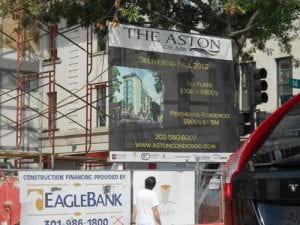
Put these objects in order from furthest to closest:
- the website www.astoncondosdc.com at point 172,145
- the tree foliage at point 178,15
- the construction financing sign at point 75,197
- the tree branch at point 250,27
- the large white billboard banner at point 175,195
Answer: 1. the tree branch at point 250,27
2. the tree foliage at point 178,15
3. the website www.astoncondosdc.com at point 172,145
4. the large white billboard banner at point 175,195
5. the construction financing sign at point 75,197

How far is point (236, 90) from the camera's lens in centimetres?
1638

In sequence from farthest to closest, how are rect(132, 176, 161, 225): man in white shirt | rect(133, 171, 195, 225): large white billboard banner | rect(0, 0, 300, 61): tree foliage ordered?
1. rect(0, 0, 300, 61): tree foliage
2. rect(133, 171, 195, 225): large white billboard banner
3. rect(132, 176, 161, 225): man in white shirt

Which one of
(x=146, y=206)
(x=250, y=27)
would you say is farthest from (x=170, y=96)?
(x=146, y=206)

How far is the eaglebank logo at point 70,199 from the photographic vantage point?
38.9 feet

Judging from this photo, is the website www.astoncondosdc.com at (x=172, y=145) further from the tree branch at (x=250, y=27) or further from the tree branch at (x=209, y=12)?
the tree branch at (x=209, y=12)

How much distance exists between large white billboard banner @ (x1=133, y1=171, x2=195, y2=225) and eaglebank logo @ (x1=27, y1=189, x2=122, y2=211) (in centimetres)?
86

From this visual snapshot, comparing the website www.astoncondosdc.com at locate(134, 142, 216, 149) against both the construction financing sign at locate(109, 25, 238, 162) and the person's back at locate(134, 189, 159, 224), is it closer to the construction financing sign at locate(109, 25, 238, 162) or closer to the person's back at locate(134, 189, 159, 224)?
the construction financing sign at locate(109, 25, 238, 162)

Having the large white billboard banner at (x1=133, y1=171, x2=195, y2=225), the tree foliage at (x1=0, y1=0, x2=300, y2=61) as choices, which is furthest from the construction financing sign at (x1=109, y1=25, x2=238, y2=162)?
the tree foliage at (x1=0, y1=0, x2=300, y2=61)

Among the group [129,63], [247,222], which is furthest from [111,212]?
[247,222]

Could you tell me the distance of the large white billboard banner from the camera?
13.5 meters

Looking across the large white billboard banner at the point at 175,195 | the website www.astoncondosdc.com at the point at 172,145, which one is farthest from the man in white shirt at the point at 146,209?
the website www.astoncondosdc.com at the point at 172,145

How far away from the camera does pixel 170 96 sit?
14492 millimetres

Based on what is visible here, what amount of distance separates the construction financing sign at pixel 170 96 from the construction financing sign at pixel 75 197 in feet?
3.32

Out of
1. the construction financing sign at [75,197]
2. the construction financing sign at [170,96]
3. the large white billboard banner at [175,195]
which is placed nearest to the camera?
the construction financing sign at [75,197]
